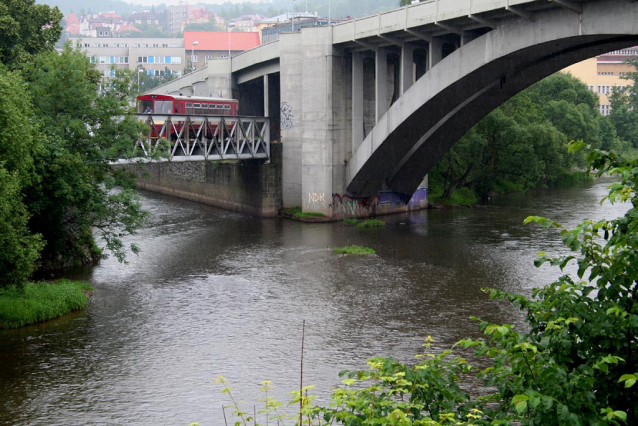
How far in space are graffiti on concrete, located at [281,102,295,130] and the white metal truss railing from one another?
190 cm

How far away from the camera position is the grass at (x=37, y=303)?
2511cm

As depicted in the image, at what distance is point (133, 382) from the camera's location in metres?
19.8

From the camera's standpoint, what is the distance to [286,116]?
48906 mm

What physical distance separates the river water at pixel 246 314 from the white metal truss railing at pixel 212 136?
16.2 ft

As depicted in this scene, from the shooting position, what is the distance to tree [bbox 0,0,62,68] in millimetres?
37406

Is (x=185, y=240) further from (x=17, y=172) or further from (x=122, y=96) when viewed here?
(x=17, y=172)

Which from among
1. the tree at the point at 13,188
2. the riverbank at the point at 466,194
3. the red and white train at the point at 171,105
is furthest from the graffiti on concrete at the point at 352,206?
the tree at the point at 13,188

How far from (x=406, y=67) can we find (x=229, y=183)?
1786 cm

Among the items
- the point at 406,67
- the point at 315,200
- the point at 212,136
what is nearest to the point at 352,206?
the point at 315,200

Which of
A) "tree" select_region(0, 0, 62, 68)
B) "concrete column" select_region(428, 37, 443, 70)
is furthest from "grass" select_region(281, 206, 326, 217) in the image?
"tree" select_region(0, 0, 62, 68)

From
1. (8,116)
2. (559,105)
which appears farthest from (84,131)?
(559,105)

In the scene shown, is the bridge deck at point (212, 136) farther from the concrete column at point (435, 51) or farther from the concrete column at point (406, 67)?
the concrete column at point (435, 51)

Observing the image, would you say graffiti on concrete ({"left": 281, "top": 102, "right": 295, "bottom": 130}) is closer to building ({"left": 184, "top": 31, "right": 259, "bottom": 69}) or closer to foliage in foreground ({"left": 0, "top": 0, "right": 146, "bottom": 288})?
foliage in foreground ({"left": 0, "top": 0, "right": 146, "bottom": 288})

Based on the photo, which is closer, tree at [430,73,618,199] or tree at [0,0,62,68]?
tree at [0,0,62,68]
